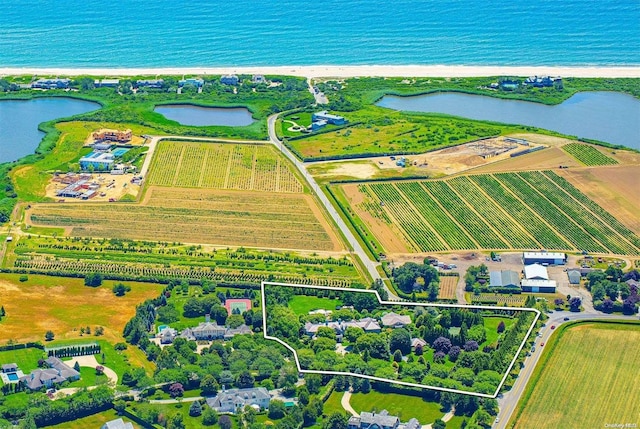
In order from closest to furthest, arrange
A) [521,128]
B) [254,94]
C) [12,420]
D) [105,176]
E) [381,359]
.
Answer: [12,420] → [381,359] → [105,176] → [521,128] → [254,94]

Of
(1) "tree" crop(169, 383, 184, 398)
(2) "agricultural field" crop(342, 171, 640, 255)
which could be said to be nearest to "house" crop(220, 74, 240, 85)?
(2) "agricultural field" crop(342, 171, 640, 255)

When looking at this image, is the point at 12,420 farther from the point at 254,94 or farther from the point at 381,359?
the point at 254,94

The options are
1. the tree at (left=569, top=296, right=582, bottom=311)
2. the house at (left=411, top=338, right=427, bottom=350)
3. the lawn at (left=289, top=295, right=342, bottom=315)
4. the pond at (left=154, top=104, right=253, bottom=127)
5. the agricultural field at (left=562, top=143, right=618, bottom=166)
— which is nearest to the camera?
the house at (left=411, top=338, right=427, bottom=350)

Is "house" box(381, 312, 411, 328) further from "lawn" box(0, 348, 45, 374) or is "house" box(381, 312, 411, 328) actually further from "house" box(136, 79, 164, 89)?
"house" box(136, 79, 164, 89)

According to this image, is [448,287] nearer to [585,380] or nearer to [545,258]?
[545,258]

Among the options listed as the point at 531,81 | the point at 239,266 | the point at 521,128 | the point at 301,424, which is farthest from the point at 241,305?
the point at 531,81

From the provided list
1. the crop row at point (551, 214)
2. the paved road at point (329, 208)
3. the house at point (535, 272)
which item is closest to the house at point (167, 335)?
the paved road at point (329, 208)

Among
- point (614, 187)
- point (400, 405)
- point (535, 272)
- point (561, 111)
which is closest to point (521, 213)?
point (614, 187)
